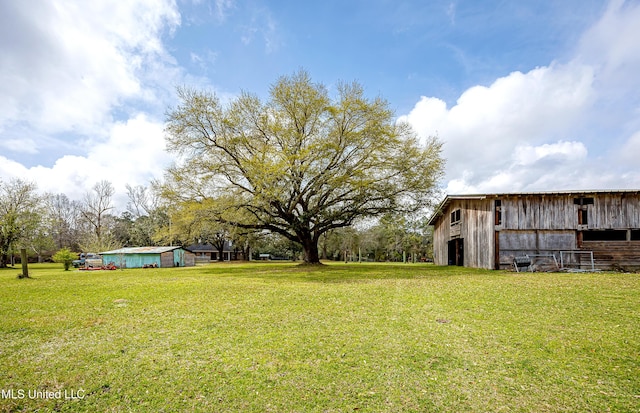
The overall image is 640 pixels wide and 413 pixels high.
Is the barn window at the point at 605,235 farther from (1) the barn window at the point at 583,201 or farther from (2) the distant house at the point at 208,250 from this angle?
(2) the distant house at the point at 208,250

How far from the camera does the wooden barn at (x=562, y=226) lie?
2139cm

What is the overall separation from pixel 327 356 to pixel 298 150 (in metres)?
20.6

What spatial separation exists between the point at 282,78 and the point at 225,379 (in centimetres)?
2379

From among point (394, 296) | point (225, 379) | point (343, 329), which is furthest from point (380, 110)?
point (225, 379)

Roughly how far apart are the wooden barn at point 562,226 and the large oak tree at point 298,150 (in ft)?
18.1

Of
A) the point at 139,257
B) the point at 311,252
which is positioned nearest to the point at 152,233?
the point at 139,257

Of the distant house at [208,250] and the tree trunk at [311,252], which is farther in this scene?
the distant house at [208,250]

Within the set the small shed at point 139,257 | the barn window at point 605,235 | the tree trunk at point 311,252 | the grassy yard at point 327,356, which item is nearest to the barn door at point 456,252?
Answer: the barn window at point 605,235

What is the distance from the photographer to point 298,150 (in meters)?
25.2

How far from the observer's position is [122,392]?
14.8 feet

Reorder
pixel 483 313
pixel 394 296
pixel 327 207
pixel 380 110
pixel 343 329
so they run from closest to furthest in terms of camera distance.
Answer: pixel 343 329 → pixel 483 313 → pixel 394 296 → pixel 380 110 → pixel 327 207

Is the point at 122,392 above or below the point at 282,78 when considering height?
below

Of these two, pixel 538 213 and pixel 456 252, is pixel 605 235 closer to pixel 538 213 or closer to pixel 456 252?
pixel 538 213

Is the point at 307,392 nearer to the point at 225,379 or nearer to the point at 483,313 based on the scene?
the point at 225,379
